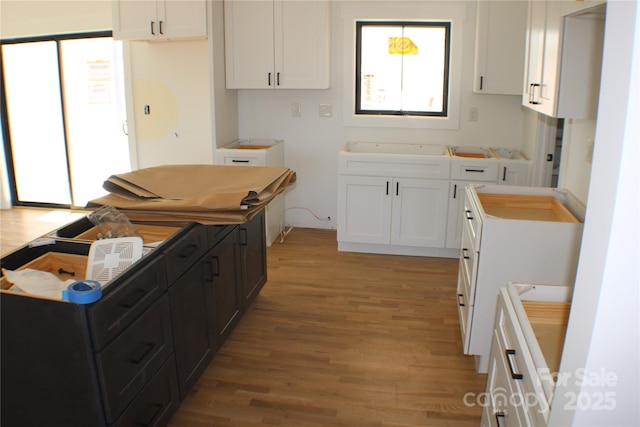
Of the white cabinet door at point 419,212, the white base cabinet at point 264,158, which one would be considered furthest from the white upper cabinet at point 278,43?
the white cabinet door at point 419,212

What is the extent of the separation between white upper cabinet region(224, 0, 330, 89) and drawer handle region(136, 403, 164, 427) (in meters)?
3.11

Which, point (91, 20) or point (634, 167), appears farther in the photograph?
point (91, 20)

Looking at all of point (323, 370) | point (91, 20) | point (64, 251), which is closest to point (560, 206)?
point (323, 370)

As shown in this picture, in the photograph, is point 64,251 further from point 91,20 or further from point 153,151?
point 91,20

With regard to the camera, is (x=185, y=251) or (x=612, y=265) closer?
(x=612, y=265)

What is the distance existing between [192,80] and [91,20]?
4.14 ft

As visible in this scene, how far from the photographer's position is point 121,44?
17.0 ft

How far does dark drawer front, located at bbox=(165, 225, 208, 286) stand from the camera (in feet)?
7.25

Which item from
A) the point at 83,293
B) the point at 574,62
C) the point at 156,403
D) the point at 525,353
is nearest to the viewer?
the point at 525,353

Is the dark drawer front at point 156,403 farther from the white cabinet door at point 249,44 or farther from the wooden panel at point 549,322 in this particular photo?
the white cabinet door at point 249,44

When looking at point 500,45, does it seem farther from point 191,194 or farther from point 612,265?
point 612,265

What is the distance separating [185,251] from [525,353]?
149 centimetres

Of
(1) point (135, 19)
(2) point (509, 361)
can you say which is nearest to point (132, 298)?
(2) point (509, 361)

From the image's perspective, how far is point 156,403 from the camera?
2127 millimetres
